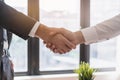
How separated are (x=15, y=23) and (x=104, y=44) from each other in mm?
1414

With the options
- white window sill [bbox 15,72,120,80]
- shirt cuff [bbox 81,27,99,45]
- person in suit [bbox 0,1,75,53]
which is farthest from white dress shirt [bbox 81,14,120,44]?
white window sill [bbox 15,72,120,80]

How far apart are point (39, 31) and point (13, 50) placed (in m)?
0.89

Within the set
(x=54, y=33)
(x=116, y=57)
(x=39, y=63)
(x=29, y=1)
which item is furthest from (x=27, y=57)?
(x=116, y=57)

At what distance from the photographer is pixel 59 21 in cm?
266

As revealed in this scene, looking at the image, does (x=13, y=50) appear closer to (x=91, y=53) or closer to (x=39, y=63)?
(x=39, y=63)

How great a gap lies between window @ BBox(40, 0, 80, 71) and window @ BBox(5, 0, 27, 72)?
0.19 meters

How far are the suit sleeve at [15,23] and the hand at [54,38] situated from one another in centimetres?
10

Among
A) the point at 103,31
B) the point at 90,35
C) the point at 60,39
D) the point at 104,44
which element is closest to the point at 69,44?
the point at 60,39

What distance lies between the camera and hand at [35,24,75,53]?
1.79 metres

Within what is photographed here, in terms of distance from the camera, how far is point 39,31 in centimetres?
178

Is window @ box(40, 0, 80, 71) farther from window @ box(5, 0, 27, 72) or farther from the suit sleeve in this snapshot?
the suit sleeve

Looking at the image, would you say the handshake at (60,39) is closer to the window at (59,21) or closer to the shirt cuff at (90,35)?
the shirt cuff at (90,35)

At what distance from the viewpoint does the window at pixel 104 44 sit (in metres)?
2.74

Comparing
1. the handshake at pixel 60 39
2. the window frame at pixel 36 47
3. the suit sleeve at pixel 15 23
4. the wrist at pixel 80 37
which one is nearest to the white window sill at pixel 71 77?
the window frame at pixel 36 47
